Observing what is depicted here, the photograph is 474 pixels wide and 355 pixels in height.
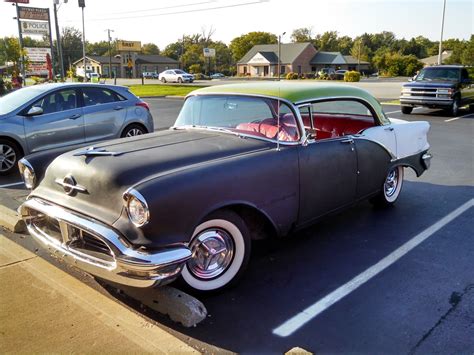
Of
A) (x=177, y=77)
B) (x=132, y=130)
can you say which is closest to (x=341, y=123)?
(x=132, y=130)

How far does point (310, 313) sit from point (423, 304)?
0.89 meters

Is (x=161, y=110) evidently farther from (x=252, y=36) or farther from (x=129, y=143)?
(x=252, y=36)

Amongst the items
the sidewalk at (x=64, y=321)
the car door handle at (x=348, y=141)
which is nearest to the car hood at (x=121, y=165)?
the sidewalk at (x=64, y=321)

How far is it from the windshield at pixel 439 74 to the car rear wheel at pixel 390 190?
40.4 feet

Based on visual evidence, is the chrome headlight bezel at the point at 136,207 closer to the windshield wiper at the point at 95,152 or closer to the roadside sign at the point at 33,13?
the windshield wiper at the point at 95,152

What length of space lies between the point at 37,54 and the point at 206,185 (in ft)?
107

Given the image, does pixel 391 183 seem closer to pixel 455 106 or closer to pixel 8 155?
pixel 8 155

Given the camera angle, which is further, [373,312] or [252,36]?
[252,36]

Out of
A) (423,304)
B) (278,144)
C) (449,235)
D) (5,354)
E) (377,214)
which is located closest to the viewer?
(5,354)

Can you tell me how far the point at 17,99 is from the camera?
7.73 meters

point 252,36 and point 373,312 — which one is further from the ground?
point 252,36

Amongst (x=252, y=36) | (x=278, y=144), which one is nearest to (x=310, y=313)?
(x=278, y=144)

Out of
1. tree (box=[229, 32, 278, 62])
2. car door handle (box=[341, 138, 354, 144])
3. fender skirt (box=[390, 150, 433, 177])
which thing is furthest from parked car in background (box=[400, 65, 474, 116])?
tree (box=[229, 32, 278, 62])

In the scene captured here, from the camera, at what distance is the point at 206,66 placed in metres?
96.6
